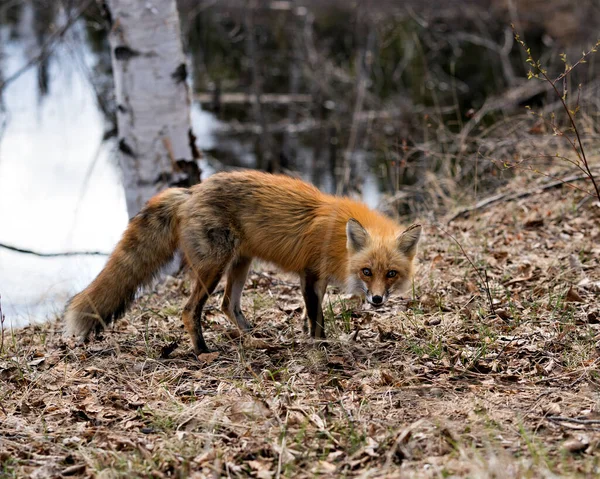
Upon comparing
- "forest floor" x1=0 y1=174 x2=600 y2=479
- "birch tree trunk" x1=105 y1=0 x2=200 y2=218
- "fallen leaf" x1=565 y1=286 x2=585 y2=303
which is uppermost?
"birch tree trunk" x1=105 y1=0 x2=200 y2=218

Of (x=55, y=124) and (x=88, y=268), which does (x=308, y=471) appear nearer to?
(x=88, y=268)

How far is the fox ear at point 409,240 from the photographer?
484 centimetres

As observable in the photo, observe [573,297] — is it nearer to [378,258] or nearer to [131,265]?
[378,258]

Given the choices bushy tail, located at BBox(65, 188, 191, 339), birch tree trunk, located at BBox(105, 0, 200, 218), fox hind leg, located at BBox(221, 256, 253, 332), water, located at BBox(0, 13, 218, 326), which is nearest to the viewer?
bushy tail, located at BBox(65, 188, 191, 339)

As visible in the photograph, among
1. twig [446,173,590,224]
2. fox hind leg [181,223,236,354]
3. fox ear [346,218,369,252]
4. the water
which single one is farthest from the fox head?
the water

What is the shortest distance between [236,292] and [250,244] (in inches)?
19.9

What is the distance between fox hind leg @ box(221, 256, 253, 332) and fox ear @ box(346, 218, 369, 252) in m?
0.92

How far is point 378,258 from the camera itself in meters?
4.79

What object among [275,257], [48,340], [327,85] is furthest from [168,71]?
[327,85]

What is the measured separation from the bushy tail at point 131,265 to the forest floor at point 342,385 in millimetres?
285

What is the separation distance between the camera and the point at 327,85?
14391mm

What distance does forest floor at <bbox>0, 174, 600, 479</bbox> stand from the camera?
3.20 m

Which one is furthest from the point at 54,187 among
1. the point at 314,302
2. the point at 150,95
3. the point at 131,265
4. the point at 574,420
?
the point at 574,420

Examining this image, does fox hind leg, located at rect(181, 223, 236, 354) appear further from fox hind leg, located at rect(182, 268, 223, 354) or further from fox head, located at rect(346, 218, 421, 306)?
fox head, located at rect(346, 218, 421, 306)
